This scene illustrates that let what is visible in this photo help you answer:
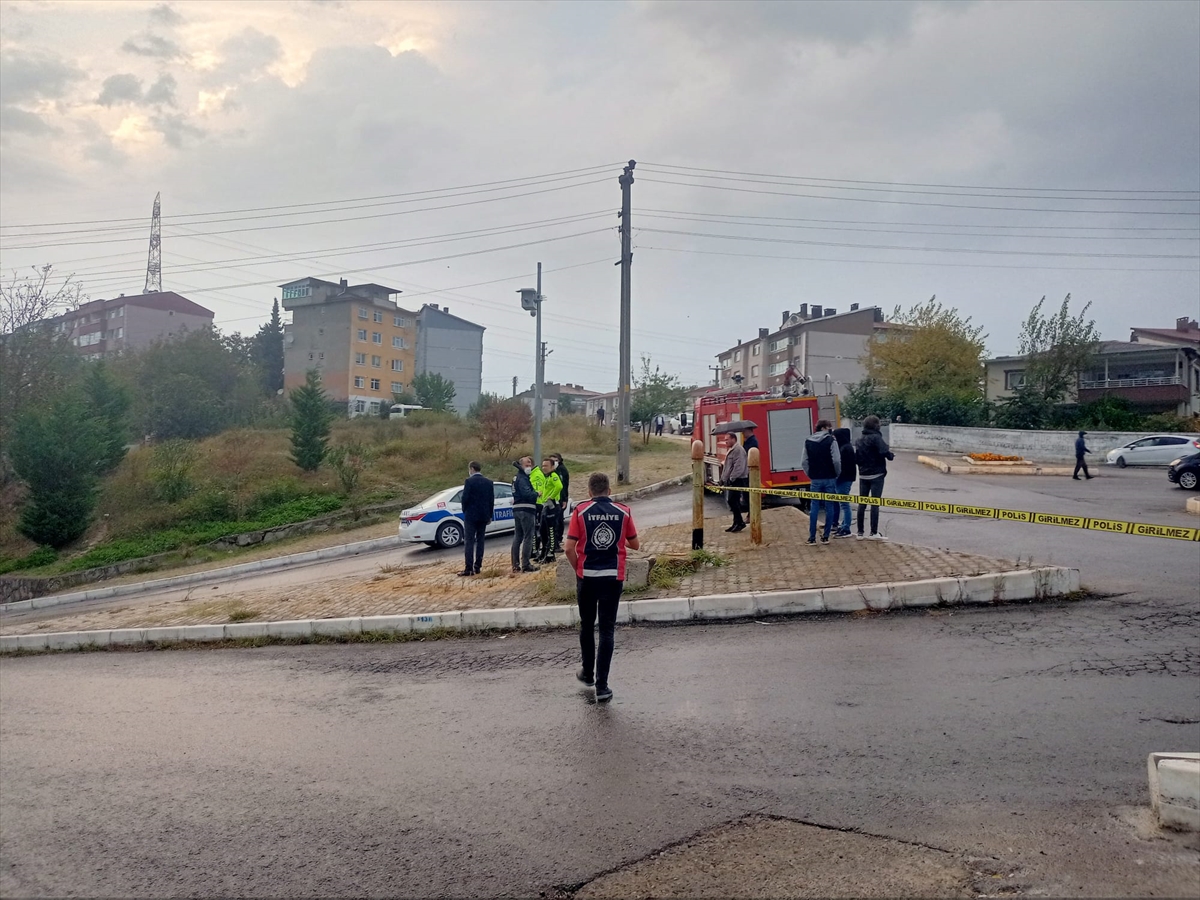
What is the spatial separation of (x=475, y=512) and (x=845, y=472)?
219 inches

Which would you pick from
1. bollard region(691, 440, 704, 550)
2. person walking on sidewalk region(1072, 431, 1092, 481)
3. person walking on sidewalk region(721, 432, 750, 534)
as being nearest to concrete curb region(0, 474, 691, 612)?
A: person walking on sidewalk region(721, 432, 750, 534)

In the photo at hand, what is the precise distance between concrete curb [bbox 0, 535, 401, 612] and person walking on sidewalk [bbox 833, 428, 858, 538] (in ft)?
43.2

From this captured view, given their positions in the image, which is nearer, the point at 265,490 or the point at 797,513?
the point at 797,513

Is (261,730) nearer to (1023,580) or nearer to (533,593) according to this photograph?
(533,593)

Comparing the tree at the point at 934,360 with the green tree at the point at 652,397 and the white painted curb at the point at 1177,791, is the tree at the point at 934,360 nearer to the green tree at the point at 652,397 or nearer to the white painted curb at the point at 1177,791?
the green tree at the point at 652,397

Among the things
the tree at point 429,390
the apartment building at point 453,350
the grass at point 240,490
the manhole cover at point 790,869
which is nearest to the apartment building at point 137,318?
the apartment building at point 453,350

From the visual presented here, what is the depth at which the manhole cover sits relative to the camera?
148 inches

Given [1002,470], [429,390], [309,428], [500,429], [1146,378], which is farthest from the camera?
[429,390]

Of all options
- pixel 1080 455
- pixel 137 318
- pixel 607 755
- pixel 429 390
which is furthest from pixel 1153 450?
pixel 137 318

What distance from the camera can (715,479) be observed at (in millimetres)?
22734

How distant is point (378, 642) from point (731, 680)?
4.78 metres

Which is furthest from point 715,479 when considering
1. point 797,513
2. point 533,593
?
point 533,593

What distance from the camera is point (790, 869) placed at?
155 inches

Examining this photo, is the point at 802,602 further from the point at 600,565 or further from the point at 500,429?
the point at 500,429
